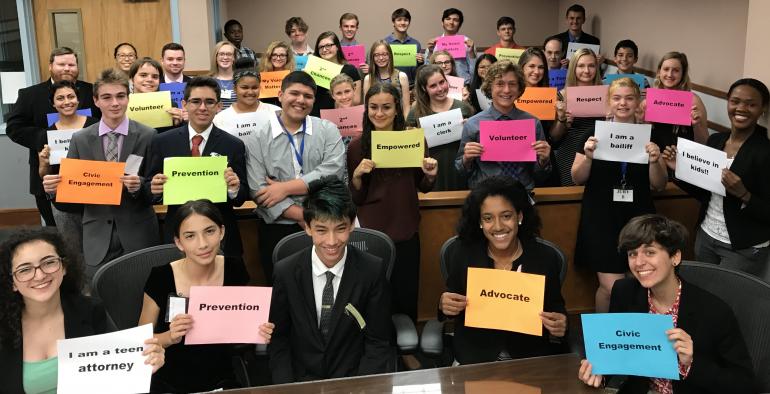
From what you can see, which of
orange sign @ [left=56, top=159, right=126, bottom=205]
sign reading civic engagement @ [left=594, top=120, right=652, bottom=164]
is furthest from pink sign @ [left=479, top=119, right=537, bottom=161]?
orange sign @ [left=56, top=159, right=126, bottom=205]

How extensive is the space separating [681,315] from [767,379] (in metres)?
0.41

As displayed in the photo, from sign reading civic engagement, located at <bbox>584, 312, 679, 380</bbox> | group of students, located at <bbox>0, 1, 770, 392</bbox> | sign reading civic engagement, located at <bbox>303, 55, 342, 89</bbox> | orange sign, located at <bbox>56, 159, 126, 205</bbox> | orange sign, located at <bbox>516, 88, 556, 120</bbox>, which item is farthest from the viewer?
sign reading civic engagement, located at <bbox>303, 55, 342, 89</bbox>

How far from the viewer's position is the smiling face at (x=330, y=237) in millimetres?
2953

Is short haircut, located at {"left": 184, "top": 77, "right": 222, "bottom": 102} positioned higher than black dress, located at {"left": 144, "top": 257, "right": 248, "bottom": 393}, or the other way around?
short haircut, located at {"left": 184, "top": 77, "right": 222, "bottom": 102}

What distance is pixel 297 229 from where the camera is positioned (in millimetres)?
3918

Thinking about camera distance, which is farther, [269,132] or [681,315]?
[269,132]

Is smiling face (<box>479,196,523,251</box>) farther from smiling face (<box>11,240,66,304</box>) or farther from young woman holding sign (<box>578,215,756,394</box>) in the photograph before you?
smiling face (<box>11,240,66,304</box>)

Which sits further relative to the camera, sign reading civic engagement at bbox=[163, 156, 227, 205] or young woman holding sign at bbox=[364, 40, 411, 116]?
young woman holding sign at bbox=[364, 40, 411, 116]

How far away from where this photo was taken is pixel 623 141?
12.7 ft

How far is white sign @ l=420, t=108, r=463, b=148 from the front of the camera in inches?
192

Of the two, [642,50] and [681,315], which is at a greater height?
[642,50]

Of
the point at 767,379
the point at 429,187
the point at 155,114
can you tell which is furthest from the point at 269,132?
the point at 767,379

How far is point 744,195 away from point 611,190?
2.20 feet

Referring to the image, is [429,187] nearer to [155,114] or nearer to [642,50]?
[155,114]
